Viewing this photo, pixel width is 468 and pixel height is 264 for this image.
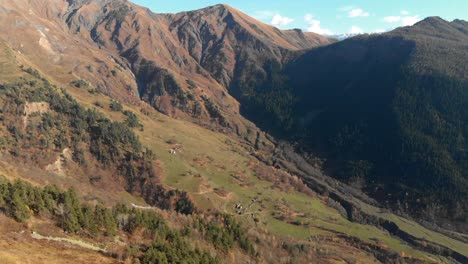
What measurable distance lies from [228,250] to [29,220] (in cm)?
4609

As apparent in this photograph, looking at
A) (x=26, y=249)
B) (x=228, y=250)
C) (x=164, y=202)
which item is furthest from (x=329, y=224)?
(x=26, y=249)

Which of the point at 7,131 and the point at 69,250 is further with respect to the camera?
the point at 7,131

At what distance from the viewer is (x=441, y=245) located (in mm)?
186375

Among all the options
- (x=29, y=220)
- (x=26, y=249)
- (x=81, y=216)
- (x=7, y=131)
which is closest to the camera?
(x=26, y=249)

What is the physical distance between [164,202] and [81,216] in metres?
107

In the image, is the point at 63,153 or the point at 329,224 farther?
the point at 329,224

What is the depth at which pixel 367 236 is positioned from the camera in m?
180

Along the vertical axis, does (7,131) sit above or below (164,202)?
above

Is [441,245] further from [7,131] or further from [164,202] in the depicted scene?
[7,131]

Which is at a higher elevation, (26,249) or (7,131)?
(26,249)

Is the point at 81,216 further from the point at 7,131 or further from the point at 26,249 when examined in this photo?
the point at 7,131

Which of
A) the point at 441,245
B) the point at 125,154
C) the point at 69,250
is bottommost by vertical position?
the point at 441,245

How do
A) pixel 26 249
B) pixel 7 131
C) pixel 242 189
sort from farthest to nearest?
pixel 242 189, pixel 7 131, pixel 26 249

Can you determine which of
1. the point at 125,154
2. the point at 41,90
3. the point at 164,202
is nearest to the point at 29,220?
the point at 164,202
